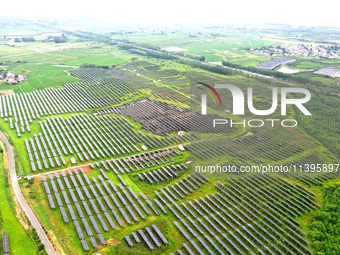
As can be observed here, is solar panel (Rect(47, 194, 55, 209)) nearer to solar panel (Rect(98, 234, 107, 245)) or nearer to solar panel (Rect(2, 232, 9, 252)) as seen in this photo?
solar panel (Rect(2, 232, 9, 252))

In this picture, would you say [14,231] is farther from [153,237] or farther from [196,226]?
[196,226]

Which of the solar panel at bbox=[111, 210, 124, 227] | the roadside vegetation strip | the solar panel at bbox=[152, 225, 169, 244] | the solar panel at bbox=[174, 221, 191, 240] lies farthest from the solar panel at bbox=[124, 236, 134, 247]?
the roadside vegetation strip

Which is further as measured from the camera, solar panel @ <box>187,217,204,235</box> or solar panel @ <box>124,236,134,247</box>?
solar panel @ <box>187,217,204,235</box>

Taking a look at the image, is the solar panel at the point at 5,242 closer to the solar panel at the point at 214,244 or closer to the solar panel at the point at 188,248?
the solar panel at the point at 188,248

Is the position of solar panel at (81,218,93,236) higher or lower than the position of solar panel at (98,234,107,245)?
higher

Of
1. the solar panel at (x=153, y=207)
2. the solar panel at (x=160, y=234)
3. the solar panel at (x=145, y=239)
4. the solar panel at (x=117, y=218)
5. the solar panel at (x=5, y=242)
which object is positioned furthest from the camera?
the solar panel at (x=153, y=207)

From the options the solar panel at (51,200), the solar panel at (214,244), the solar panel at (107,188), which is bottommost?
the solar panel at (214,244)

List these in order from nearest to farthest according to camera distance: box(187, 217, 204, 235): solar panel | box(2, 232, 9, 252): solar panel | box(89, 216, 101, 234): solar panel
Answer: box(2, 232, 9, 252): solar panel
box(89, 216, 101, 234): solar panel
box(187, 217, 204, 235): solar panel

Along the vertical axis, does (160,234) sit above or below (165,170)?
below

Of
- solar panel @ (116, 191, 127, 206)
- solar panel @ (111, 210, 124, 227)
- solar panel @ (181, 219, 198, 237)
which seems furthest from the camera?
solar panel @ (116, 191, 127, 206)

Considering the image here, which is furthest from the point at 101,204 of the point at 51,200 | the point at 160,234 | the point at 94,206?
the point at 160,234

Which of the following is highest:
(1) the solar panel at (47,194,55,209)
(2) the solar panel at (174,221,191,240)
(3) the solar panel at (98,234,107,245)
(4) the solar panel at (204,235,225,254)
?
(1) the solar panel at (47,194,55,209)

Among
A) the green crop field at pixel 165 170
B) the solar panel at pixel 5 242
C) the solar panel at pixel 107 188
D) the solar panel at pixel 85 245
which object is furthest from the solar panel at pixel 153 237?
the solar panel at pixel 5 242
